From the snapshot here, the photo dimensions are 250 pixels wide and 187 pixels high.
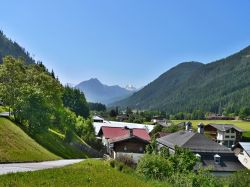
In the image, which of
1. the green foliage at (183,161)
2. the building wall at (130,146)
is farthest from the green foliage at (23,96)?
the green foliage at (183,161)

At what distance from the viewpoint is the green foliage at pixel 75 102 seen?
125 metres

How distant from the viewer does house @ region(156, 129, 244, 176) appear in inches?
2212

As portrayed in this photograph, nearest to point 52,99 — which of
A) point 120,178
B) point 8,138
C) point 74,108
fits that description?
point 8,138

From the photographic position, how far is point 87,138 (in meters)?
90.2

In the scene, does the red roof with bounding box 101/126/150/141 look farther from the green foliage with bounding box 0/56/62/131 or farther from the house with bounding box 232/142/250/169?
the green foliage with bounding box 0/56/62/131

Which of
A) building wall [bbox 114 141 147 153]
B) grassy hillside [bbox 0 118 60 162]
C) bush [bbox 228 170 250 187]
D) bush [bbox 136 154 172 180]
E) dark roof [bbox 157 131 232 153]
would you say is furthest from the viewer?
building wall [bbox 114 141 147 153]

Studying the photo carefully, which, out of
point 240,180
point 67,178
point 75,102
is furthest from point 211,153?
point 75,102

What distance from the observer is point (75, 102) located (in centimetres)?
12712

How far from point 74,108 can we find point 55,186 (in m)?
106

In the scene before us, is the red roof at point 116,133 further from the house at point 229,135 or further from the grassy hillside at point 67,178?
the grassy hillside at point 67,178

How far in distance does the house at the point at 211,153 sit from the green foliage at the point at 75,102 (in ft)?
214

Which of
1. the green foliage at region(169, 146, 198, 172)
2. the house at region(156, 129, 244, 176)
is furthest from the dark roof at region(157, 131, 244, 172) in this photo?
the green foliage at region(169, 146, 198, 172)

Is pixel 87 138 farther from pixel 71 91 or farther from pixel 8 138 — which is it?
pixel 8 138

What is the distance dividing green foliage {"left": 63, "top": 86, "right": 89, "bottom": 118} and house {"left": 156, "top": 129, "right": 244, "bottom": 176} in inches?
2573
